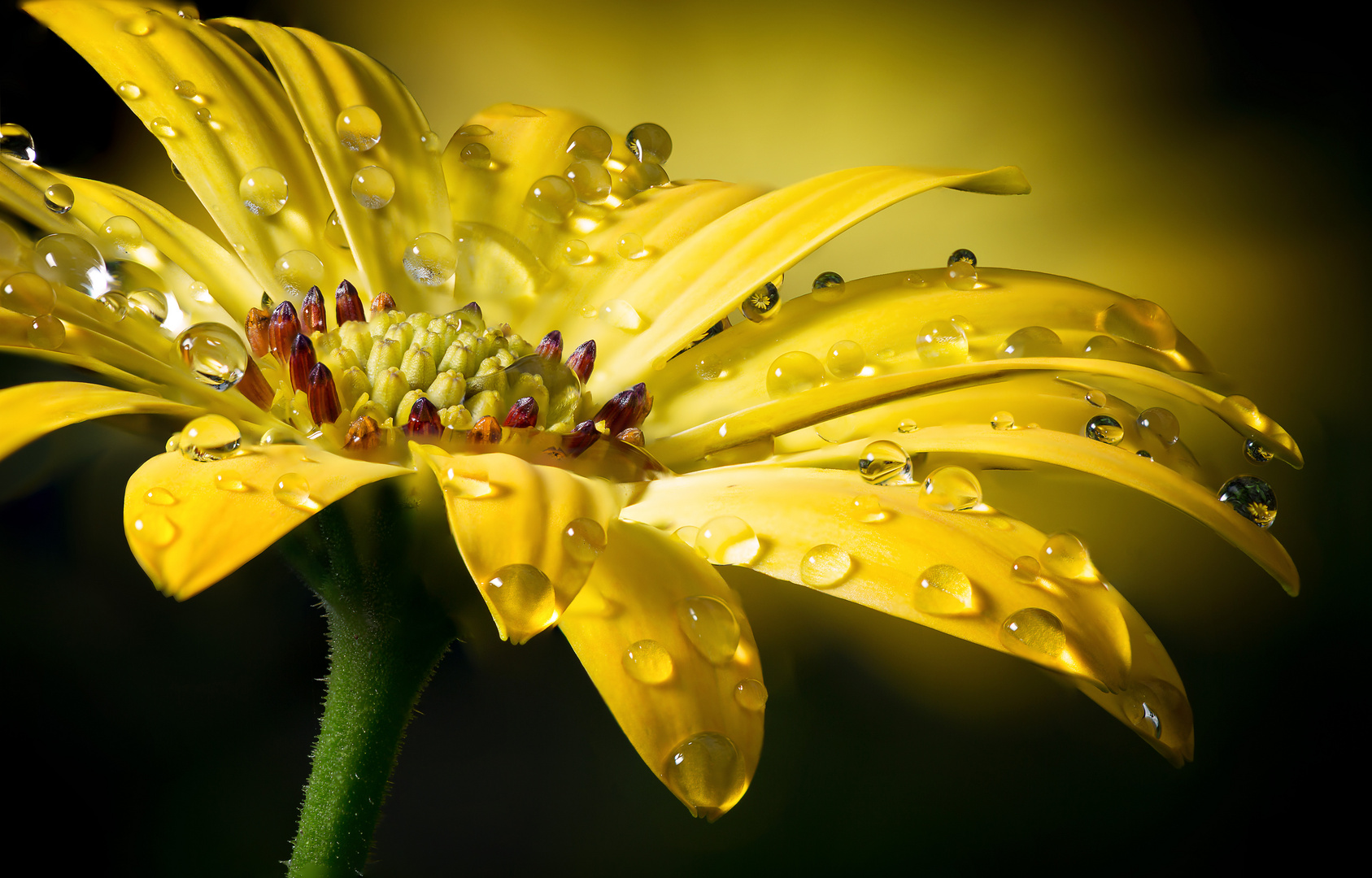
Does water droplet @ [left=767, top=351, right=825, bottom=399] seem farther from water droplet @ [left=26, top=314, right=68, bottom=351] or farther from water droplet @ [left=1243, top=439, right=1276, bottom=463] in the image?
water droplet @ [left=26, top=314, right=68, bottom=351]

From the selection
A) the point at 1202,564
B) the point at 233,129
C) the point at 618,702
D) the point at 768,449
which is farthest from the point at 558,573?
the point at 1202,564

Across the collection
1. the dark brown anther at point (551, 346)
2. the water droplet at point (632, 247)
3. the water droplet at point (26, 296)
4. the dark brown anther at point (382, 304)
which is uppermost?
the water droplet at point (26, 296)

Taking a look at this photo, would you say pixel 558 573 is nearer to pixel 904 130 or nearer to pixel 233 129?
pixel 233 129

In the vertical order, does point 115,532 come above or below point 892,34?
below

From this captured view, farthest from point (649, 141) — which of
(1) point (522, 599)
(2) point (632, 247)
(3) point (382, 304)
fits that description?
(1) point (522, 599)

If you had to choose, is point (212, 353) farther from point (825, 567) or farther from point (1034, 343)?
point (1034, 343)

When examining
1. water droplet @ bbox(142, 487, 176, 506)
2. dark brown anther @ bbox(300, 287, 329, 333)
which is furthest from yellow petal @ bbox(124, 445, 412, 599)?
dark brown anther @ bbox(300, 287, 329, 333)

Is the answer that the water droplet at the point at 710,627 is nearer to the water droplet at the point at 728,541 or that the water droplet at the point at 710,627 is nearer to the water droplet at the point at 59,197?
the water droplet at the point at 728,541

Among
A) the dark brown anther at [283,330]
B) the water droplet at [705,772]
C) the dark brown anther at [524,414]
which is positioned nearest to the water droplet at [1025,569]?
the water droplet at [705,772]
